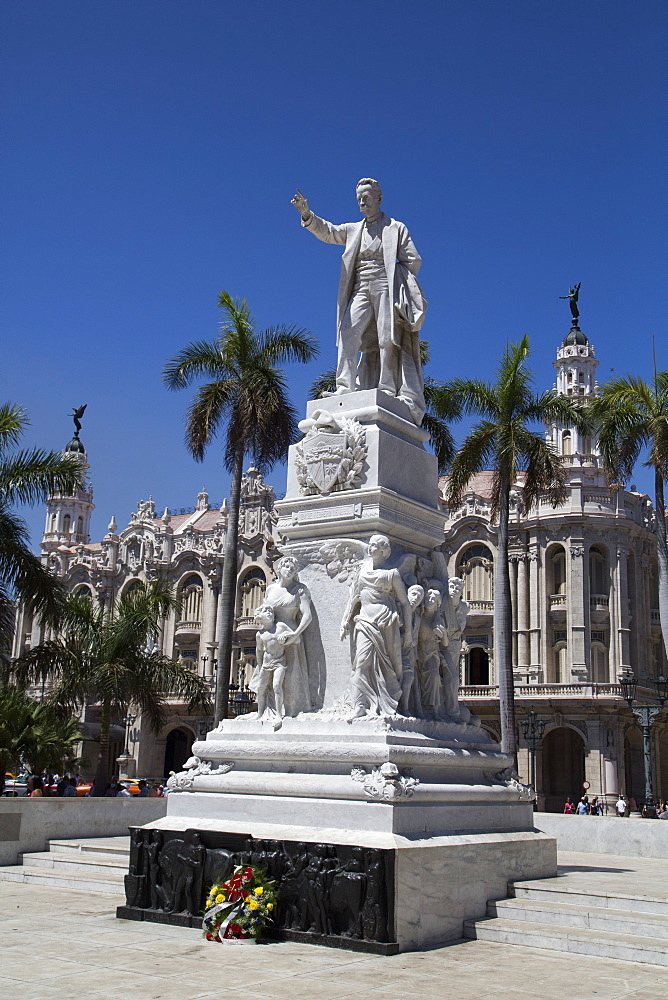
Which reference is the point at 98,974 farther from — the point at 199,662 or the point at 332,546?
the point at 199,662

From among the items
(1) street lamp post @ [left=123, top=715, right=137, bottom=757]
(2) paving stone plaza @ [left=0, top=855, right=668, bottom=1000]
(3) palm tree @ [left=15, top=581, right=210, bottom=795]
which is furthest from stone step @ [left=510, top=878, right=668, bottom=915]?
(1) street lamp post @ [left=123, top=715, right=137, bottom=757]

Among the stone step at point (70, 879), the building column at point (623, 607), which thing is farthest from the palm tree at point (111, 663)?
the building column at point (623, 607)

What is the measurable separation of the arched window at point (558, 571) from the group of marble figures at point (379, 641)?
40216 mm

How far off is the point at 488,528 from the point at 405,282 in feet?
131

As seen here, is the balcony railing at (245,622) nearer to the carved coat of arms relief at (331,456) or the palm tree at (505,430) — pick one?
the palm tree at (505,430)

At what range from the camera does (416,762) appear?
900cm

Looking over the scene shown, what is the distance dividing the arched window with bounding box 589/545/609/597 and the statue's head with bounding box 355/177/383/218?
40.2 metres

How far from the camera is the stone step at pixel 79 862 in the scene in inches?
454

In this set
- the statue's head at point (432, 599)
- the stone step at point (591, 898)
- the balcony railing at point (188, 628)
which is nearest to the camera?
the stone step at point (591, 898)

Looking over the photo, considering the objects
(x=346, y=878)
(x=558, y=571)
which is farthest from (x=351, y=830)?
(x=558, y=571)

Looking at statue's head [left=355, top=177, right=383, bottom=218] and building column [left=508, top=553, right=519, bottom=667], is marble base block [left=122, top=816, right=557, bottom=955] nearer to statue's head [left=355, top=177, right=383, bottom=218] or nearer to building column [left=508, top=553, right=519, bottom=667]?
statue's head [left=355, top=177, right=383, bottom=218]

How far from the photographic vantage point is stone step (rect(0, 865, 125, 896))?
1077cm

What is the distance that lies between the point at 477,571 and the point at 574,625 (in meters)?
5.72

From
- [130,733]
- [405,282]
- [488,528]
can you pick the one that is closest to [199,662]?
[130,733]
